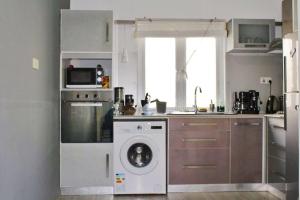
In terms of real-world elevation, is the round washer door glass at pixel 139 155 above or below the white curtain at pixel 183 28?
below

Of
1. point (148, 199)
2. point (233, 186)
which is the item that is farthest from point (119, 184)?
point (233, 186)

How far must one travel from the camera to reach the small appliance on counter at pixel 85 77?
3.91 m

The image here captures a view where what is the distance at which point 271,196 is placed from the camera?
377cm

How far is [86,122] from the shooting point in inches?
154

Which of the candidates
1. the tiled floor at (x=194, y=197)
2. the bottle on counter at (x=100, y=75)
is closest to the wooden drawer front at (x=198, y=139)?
the tiled floor at (x=194, y=197)

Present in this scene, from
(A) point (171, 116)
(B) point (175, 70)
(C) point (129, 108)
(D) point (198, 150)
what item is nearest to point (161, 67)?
(B) point (175, 70)

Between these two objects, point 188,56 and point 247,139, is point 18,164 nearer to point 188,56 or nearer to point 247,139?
point 247,139

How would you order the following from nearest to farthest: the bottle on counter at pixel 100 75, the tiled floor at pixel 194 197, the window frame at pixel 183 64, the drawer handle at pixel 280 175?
1. the drawer handle at pixel 280 175
2. the tiled floor at pixel 194 197
3. the bottle on counter at pixel 100 75
4. the window frame at pixel 183 64

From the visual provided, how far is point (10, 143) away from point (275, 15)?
3.79 metres

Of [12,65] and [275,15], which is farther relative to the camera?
[275,15]

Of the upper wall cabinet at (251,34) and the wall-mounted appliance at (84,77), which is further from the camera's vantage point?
the upper wall cabinet at (251,34)

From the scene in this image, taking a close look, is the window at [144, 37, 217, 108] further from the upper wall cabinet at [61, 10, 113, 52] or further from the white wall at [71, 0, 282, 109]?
the upper wall cabinet at [61, 10, 113, 52]

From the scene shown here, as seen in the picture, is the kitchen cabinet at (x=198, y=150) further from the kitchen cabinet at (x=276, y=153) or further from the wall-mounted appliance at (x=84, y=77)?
the wall-mounted appliance at (x=84, y=77)

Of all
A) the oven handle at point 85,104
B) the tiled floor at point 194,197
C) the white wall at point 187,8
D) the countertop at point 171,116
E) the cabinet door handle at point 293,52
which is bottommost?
the tiled floor at point 194,197
